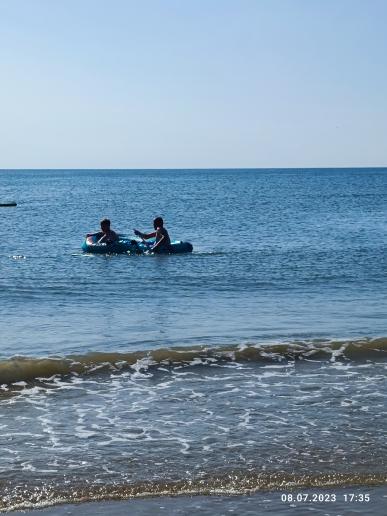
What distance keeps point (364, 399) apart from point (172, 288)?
12.2m

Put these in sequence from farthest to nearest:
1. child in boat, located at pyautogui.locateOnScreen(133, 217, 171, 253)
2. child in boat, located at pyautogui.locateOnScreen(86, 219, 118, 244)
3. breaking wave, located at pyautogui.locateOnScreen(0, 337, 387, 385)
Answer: child in boat, located at pyautogui.locateOnScreen(86, 219, 118, 244) → child in boat, located at pyautogui.locateOnScreen(133, 217, 171, 253) → breaking wave, located at pyautogui.locateOnScreen(0, 337, 387, 385)

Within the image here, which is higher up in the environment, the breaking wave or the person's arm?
the person's arm

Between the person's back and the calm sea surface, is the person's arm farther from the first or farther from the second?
the calm sea surface

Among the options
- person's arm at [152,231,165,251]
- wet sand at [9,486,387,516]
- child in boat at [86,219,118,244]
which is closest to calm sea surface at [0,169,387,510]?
wet sand at [9,486,387,516]

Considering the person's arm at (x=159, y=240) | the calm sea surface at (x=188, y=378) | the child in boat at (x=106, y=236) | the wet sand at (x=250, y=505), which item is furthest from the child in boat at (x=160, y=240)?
the wet sand at (x=250, y=505)

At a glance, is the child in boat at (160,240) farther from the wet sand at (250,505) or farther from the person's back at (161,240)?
the wet sand at (250,505)

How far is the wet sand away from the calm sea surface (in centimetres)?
20

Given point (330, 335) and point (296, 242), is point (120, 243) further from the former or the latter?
point (330, 335)

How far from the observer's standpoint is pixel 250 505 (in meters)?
8.03

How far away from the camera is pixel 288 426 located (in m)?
10.4

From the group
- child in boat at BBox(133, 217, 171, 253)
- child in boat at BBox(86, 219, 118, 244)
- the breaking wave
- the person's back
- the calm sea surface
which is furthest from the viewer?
child in boat at BBox(86, 219, 118, 244)

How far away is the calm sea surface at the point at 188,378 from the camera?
895 cm

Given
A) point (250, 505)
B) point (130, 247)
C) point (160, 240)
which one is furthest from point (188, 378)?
point (130, 247)

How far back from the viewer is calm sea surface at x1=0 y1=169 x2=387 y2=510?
29.4 ft
